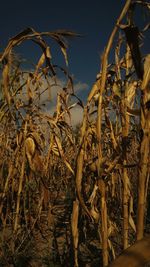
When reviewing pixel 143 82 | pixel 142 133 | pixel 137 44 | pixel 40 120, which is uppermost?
pixel 40 120

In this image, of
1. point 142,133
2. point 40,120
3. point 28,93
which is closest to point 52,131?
point 40,120

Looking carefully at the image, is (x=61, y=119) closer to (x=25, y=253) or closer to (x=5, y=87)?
(x=25, y=253)

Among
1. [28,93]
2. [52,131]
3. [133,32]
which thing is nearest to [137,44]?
[133,32]

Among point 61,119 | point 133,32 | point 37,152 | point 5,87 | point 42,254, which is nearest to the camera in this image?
point 133,32

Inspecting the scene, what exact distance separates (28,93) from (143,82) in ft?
5.04

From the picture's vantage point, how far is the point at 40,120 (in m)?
2.74

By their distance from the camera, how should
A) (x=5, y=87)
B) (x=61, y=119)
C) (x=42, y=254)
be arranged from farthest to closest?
(x=61, y=119), (x=42, y=254), (x=5, y=87)

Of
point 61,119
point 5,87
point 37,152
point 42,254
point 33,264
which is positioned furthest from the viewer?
point 37,152

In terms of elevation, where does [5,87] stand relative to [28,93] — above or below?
below

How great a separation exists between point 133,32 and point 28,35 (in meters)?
0.53

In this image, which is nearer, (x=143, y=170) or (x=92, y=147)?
(x=143, y=170)

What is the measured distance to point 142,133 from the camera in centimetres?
105

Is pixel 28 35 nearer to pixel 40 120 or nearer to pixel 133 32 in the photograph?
pixel 133 32

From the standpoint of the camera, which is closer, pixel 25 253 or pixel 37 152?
pixel 25 253
